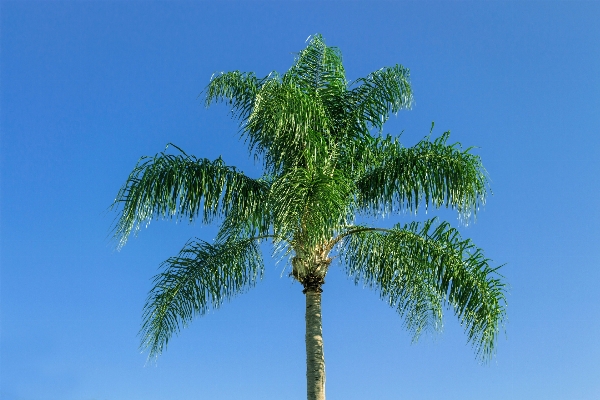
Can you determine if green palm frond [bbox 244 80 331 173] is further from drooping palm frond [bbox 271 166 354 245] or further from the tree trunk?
the tree trunk

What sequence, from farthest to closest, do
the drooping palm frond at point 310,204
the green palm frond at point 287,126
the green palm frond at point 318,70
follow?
the green palm frond at point 318,70, the green palm frond at point 287,126, the drooping palm frond at point 310,204

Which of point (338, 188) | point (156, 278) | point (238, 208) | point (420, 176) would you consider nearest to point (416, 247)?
point (420, 176)

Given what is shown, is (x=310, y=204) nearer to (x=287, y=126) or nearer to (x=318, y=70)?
(x=287, y=126)

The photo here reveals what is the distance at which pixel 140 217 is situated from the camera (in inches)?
432

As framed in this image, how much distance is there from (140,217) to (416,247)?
423 cm

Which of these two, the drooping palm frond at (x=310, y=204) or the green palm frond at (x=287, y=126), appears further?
the green palm frond at (x=287, y=126)

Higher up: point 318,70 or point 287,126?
point 318,70

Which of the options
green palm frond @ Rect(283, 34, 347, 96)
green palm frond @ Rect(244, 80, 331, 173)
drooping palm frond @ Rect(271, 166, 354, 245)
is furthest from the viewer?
green palm frond @ Rect(283, 34, 347, 96)

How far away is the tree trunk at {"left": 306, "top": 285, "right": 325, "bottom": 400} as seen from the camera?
37.1 feet

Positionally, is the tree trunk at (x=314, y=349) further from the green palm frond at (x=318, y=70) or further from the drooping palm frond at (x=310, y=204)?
the green palm frond at (x=318, y=70)

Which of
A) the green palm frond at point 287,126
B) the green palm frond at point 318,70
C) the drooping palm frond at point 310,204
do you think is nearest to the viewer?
the drooping palm frond at point 310,204

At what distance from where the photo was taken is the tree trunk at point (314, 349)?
1130cm

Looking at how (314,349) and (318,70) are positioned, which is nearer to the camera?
(314,349)

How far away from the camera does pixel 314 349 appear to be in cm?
1149
